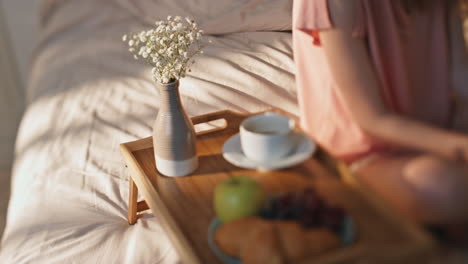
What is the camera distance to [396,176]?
0.68 metres

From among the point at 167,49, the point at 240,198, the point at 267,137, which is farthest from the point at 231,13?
the point at 240,198

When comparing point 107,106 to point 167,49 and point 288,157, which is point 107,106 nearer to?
point 167,49

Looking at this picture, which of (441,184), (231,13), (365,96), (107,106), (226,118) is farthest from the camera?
(231,13)

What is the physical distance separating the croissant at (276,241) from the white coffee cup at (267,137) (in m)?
0.13

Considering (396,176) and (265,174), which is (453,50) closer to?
(396,176)

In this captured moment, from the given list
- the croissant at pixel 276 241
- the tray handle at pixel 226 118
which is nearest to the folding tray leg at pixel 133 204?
the tray handle at pixel 226 118

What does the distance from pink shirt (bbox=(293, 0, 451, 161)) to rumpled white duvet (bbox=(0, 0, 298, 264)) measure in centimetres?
26

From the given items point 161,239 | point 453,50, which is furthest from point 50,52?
point 453,50

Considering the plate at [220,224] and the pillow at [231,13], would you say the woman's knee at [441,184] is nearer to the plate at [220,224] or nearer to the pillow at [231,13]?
the plate at [220,224]

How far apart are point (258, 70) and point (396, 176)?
0.90 meters

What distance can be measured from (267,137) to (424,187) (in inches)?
9.6

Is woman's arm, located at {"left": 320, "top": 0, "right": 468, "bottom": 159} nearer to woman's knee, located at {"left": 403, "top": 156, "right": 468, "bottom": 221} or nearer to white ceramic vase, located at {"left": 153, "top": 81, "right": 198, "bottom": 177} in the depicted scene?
woman's knee, located at {"left": 403, "top": 156, "right": 468, "bottom": 221}

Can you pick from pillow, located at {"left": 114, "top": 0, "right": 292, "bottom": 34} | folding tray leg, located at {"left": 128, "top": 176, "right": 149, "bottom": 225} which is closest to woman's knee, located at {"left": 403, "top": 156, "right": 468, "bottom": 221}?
folding tray leg, located at {"left": 128, "top": 176, "right": 149, "bottom": 225}

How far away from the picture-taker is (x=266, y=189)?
750 millimetres
